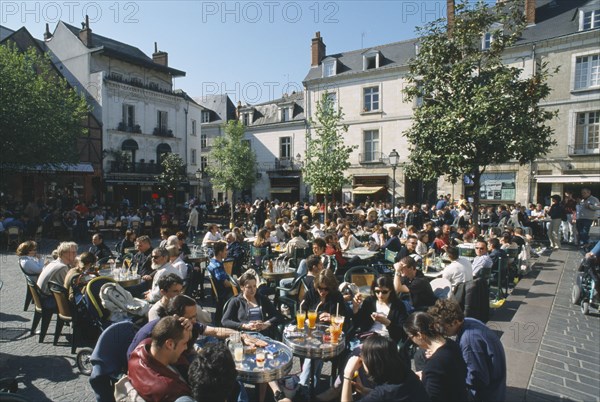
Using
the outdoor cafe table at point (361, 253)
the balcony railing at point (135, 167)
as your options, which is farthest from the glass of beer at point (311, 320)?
the balcony railing at point (135, 167)

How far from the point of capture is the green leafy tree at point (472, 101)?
11344 millimetres

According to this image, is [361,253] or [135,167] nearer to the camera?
[361,253]

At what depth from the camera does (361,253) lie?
9203 millimetres

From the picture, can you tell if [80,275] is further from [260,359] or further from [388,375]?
[388,375]

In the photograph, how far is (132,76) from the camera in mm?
30797

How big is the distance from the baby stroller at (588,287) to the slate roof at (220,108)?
1487 inches

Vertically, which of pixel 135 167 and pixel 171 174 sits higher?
pixel 135 167

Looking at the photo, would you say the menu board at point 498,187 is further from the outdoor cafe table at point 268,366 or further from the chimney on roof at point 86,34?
the chimney on roof at point 86,34

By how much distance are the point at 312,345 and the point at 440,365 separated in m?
1.37

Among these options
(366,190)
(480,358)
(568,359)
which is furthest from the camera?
(366,190)

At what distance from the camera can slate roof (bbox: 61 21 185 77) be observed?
95.2 ft

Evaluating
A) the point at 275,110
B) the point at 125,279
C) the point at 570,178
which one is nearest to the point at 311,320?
the point at 125,279

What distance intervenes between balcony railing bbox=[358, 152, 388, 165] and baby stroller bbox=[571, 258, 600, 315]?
2133 cm

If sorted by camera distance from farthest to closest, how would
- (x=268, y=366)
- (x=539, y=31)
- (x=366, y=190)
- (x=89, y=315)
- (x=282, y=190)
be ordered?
(x=282, y=190)
(x=366, y=190)
(x=539, y=31)
(x=89, y=315)
(x=268, y=366)
